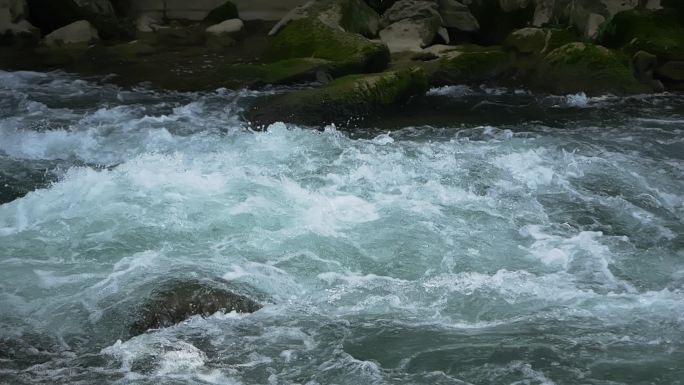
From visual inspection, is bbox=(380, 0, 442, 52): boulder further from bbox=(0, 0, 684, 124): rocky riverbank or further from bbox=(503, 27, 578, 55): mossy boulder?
bbox=(503, 27, 578, 55): mossy boulder

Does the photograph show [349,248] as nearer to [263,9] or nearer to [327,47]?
[327,47]

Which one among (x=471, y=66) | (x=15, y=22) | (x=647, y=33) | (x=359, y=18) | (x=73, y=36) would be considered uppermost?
(x=647, y=33)

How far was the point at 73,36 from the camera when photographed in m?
14.3

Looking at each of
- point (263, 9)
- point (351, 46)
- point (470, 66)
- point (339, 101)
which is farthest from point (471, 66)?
point (263, 9)

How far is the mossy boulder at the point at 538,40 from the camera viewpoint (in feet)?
42.4

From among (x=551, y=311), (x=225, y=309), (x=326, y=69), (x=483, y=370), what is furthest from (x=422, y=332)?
(x=326, y=69)

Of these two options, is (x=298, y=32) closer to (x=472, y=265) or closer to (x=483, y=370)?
(x=472, y=265)

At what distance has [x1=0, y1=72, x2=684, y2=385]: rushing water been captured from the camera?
4676 mm

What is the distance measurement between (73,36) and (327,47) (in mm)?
5377

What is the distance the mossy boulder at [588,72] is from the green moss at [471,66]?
64 centimetres

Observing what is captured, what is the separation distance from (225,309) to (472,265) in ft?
6.34

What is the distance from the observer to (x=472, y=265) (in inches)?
233

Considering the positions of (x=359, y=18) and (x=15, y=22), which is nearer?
(x=359, y=18)

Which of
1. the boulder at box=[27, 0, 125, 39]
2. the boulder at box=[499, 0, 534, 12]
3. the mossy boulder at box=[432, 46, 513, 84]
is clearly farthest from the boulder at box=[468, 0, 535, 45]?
the boulder at box=[27, 0, 125, 39]
